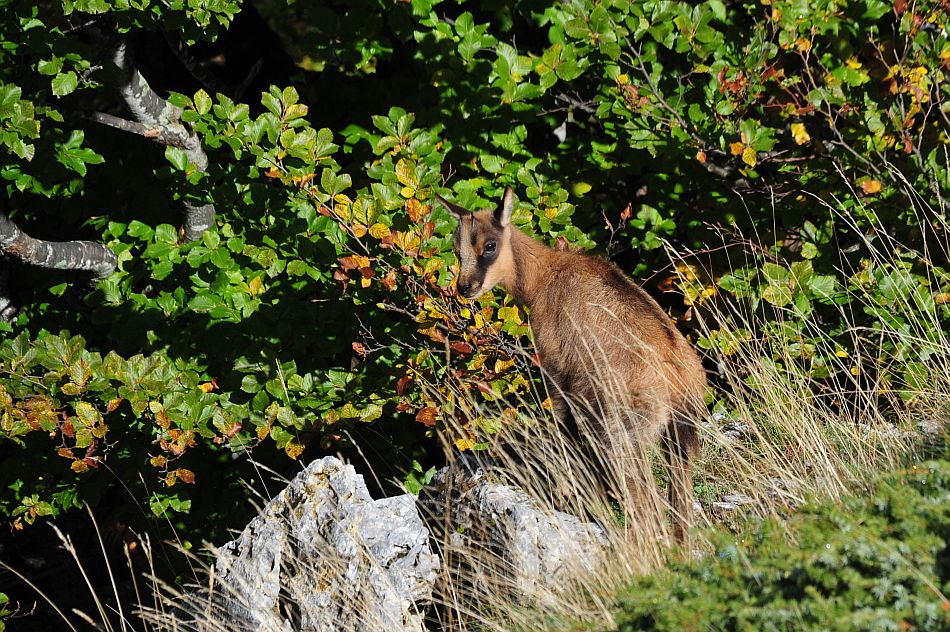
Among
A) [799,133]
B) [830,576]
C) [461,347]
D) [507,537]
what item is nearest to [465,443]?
[461,347]

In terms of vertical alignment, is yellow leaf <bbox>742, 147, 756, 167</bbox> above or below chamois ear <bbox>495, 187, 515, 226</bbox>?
above

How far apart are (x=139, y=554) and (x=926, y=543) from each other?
21.8ft

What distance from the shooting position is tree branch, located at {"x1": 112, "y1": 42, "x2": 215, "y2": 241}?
6.03 meters

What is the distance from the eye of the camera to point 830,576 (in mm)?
2947

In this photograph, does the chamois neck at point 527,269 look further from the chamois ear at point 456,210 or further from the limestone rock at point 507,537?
the limestone rock at point 507,537

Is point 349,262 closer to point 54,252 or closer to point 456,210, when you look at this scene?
point 456,210

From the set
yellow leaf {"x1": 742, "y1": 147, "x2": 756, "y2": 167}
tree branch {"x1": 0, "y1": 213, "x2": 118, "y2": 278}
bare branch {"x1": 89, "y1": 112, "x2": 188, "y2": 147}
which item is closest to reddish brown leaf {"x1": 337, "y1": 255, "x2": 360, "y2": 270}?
bare branch {"x1": 89, "y1": 112, "x2": 188, "y2": 147}

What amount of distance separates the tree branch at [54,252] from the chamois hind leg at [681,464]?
4006 millimetres

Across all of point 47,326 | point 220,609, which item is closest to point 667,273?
point 220,609

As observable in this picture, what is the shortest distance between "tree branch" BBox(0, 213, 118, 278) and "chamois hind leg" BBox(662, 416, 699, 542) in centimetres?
401

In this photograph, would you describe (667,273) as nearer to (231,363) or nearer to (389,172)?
(389,172)

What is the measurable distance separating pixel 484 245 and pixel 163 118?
2.36 meters

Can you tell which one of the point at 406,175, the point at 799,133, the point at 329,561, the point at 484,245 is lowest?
Answer: the point at 329,561

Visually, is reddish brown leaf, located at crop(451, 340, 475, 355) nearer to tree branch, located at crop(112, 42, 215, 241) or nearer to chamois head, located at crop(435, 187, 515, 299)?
chamois head, located at crop(435, 187, 515, 299)
